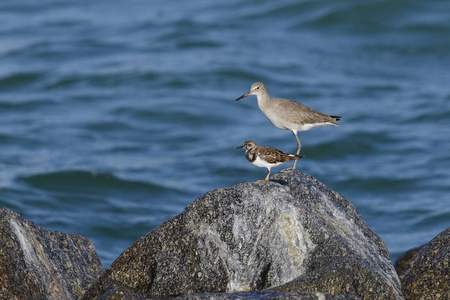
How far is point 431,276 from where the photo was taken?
833 cm

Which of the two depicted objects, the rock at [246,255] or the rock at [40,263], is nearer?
the rock at [246,255]

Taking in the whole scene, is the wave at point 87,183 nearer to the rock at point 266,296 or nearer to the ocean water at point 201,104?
the ocean water at point 201,104

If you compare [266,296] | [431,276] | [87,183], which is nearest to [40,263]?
[266,296]

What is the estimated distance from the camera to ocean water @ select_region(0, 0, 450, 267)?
20688 mm

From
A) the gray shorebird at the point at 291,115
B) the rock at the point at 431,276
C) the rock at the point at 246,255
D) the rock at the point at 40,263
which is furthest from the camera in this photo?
the gray shorebird at the point at 291,115

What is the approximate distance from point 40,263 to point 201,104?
19.7 m

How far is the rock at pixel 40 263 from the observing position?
7355 millimetres

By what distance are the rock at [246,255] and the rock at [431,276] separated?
56 centimetres

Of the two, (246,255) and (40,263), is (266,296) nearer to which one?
(246,255)

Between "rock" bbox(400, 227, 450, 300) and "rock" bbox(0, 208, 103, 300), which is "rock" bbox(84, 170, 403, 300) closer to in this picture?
"rock" bbox(400, 227, 450, 300)

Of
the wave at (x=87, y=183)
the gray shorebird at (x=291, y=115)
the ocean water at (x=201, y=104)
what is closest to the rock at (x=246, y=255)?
the gray shorebird at (x=291, y=115)

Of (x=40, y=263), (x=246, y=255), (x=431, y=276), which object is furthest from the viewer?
(x=431, y=276)

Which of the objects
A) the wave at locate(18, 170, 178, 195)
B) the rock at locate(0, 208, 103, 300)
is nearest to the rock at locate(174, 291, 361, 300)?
the rock at locate(0, 208, 103, 300)

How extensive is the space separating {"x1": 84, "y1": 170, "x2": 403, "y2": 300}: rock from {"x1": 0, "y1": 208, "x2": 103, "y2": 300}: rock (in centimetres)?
68
